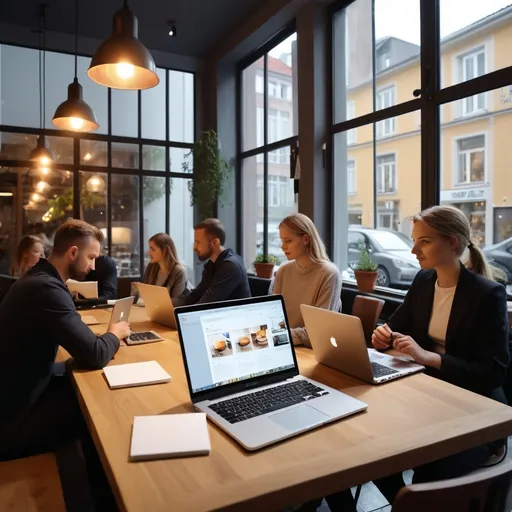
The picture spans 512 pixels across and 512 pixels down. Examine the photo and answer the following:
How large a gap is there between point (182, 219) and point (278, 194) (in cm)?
168

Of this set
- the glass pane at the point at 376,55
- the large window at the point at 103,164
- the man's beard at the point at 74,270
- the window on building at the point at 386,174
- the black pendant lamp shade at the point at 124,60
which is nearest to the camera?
the man's beard at the point at 74,270

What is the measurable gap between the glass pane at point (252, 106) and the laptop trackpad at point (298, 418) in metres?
5.21

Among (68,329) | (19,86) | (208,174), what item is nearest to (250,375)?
(68,329)

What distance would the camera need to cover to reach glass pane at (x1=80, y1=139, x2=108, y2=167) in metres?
6.12

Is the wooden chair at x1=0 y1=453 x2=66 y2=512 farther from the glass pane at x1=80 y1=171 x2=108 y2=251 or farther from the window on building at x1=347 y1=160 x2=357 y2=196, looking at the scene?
the glass pane at x1=80 y1=171 x2=108 y2=251

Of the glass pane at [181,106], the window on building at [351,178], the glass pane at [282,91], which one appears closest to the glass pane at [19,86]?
the glass pane at [181,106]

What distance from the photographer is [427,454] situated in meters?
1.16

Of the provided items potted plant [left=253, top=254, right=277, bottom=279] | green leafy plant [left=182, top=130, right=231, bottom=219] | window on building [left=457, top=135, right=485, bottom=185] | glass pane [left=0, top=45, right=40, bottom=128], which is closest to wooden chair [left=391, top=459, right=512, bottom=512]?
window on building [left=457, top=135, right=485, bottom=185]

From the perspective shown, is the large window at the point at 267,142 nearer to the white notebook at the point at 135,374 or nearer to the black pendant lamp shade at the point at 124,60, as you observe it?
the black pendant lamp shade at the point at 124,60

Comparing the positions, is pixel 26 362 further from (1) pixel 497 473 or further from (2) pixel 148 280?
(2) pixel 148 280

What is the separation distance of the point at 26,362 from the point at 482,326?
1.78 m

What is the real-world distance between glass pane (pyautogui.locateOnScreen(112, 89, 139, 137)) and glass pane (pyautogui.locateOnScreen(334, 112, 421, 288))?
306 centimetres

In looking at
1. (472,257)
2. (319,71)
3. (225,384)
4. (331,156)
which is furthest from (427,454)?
(319,71)

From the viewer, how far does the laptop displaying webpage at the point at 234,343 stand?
4.70 ft
